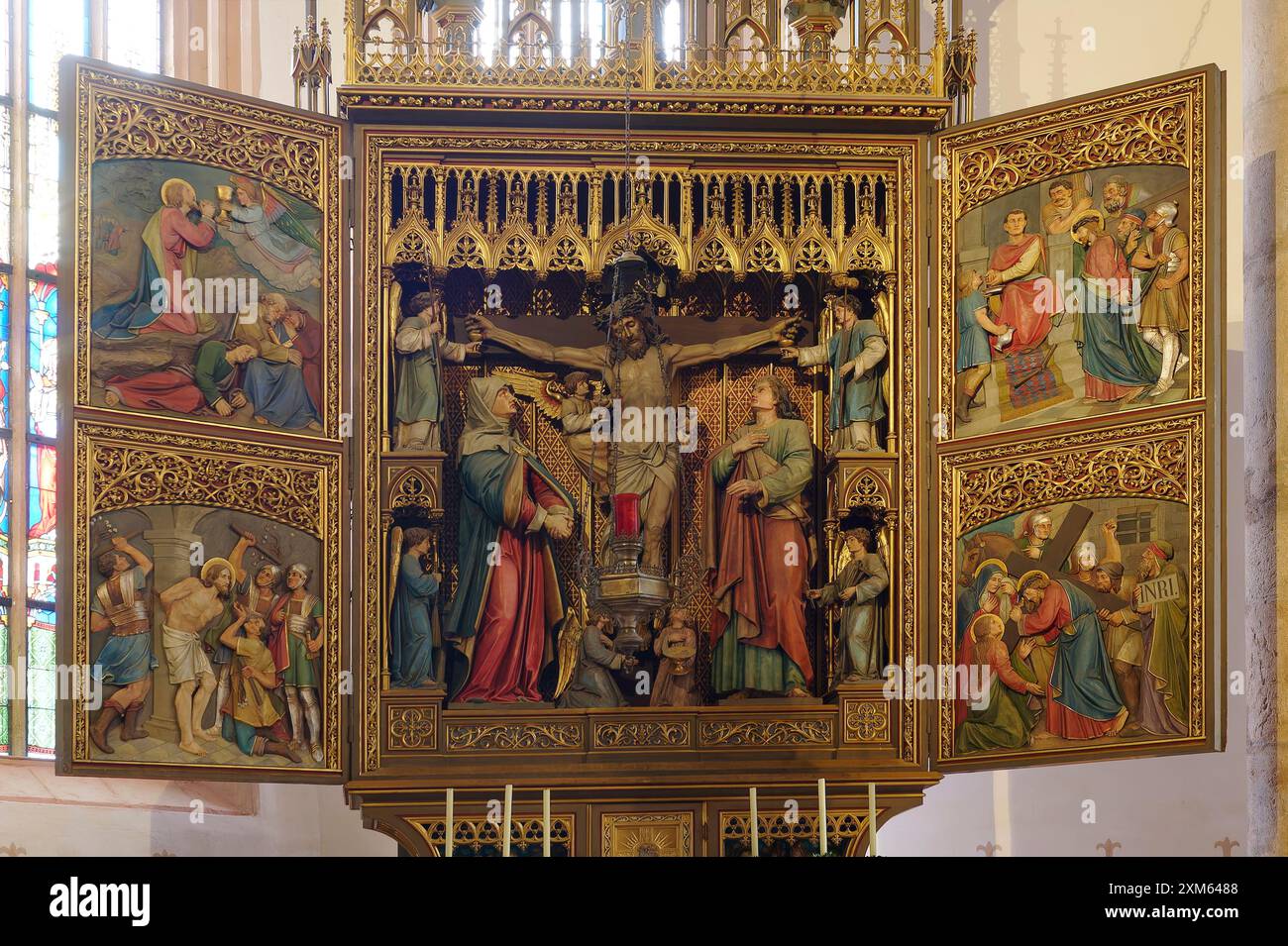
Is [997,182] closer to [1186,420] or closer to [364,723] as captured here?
[1186,420]

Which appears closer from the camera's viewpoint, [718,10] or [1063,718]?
[1063,718]

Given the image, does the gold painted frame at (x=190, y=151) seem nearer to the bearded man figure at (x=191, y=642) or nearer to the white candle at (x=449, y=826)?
the bearded man figure at (x=191, y=642)

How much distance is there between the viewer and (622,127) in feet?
38.2

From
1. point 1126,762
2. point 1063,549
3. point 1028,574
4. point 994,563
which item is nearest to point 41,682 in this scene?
point 994,563

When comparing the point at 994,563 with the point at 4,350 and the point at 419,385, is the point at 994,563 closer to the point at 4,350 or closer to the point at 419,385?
the point at 419,385

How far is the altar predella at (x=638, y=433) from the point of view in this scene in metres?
10.9

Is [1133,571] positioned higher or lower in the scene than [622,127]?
lower

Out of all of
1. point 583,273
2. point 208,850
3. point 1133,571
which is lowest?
point 208,850

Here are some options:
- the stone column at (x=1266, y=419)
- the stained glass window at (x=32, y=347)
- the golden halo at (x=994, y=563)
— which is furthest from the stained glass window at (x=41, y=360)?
the stone column at (x=1266, y=419)

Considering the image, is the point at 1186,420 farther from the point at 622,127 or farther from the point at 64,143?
the point at 64,143
